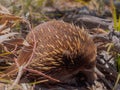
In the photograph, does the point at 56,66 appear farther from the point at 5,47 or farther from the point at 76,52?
the point at 5,47

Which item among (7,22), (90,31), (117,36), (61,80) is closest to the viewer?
(61,80)

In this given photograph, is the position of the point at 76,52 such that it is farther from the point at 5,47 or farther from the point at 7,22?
the point at 7,22

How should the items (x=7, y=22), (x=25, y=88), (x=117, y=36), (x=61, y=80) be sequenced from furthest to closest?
(x=7, y=22)
(x=117, y=36)
(x=61, y=80)
(x=25, y=88)

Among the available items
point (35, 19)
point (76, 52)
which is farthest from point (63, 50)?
point (35, 19)

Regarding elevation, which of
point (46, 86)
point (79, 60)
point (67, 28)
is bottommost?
point (46, 86)

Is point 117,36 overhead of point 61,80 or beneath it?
overhead

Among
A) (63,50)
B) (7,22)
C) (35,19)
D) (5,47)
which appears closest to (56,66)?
(63,50)

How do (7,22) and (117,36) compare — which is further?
(7,22)
